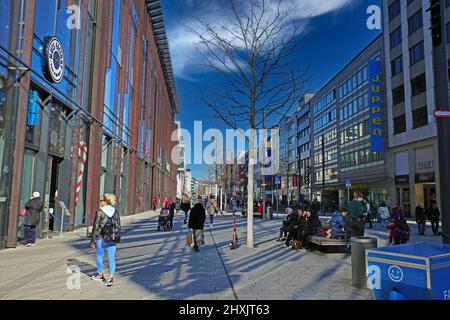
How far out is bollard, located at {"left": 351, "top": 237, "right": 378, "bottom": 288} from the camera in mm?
6344

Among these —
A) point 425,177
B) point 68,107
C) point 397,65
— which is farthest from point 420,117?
point 68,107

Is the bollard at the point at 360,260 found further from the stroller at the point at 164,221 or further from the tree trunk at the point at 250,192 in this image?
the stroller at the point at 164,221

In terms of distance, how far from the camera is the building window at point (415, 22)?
32.1 m

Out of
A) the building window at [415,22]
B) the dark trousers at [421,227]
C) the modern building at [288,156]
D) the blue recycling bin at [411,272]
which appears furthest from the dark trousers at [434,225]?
the modern building at [288,156]

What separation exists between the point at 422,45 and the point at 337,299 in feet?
108

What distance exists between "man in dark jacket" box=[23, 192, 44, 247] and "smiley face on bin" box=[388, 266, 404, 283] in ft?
33.7

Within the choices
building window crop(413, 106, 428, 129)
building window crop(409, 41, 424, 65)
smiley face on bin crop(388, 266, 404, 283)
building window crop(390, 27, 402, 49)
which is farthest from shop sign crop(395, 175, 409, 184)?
smiley face on bin crop(388, 266, 404, 283)

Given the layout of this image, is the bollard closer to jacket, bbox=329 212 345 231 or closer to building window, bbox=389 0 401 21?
jacket, bbox=329 212 345 231

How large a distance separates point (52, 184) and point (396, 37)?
3513 cm

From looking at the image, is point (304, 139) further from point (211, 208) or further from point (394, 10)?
point (211, 208)

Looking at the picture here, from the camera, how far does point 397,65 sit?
3628 centimetres

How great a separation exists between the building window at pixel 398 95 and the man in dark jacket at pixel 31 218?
34.3m

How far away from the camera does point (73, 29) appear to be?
52.7 feet
